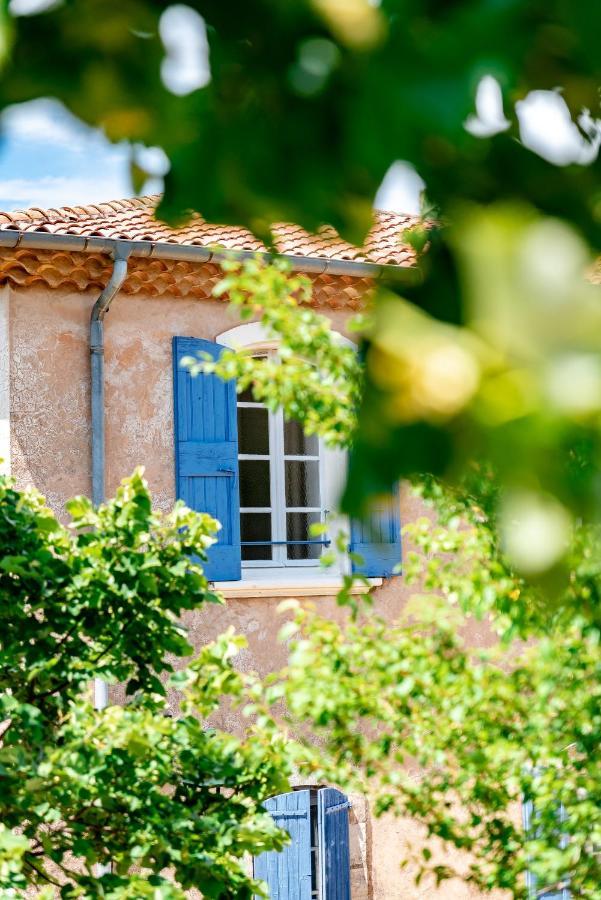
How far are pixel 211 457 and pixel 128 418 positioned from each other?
61cm

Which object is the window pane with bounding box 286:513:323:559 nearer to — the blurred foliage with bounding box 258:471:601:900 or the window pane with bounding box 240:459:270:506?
the window pane with bounding box 240:459:270:506

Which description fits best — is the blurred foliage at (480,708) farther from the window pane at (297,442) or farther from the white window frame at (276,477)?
the window pane at (297,442)

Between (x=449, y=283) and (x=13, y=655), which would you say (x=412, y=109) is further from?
(x=13, y=655)

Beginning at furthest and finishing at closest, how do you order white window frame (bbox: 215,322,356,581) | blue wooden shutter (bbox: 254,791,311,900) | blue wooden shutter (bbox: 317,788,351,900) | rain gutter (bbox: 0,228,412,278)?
1. white window frame (bbox: 215,322,356,581)
2. blue wooden shutter (bbox: 317,788,351,900)
3. blue wooden shutter (bbox: 254,791,311,900)
4. rain gutter (bbox: 0,228,412,278)

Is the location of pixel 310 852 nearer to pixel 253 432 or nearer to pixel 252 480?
pixel 252 480

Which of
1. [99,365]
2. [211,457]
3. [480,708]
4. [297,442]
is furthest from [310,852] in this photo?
[480,708]

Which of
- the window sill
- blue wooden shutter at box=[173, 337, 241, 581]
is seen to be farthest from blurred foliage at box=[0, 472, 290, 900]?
the window sill

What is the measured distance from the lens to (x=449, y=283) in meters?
0.82

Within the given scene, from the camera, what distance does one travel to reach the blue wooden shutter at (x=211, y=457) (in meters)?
7.87

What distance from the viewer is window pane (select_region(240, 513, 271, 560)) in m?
8.42

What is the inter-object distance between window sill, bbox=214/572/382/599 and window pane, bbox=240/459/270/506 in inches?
23.2

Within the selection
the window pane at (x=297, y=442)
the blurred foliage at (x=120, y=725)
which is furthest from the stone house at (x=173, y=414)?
the blurred foliage at (x=120, y=725)

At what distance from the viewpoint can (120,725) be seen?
3877 millimetres

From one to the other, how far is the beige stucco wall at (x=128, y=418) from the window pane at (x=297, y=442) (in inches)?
36.9
